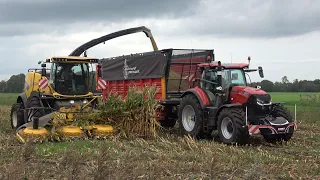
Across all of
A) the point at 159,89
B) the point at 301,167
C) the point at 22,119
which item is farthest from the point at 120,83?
the point at 301,167

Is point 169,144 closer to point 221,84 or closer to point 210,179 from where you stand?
point 221,84

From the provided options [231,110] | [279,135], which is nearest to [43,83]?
[231,110]

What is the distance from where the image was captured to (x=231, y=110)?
35.7ft

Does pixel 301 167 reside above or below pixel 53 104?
below

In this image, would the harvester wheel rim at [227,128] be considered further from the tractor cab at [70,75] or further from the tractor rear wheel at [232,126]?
the tractor cab at [70,75]

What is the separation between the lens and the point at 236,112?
10.8m

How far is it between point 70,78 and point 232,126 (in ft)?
18.9

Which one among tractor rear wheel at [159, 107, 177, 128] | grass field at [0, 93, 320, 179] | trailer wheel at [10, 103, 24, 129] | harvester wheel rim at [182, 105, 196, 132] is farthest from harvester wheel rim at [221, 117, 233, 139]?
trailer wheel at [10, 103, 24, 129]

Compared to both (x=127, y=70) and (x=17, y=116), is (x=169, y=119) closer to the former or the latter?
(x=127, y=70)

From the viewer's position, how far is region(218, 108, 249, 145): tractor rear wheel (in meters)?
10.5

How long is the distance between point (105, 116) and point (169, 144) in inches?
104

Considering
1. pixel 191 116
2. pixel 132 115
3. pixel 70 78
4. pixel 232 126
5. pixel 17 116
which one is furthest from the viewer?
pixel 17 116

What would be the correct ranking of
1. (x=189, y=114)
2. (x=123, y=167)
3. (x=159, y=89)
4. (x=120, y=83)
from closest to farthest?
1. (x=123, y=167)
2. (x=189, y=114)
3. (x=159, y=89)
4. (x=120, y=83)

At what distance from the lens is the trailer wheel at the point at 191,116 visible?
1206cm
